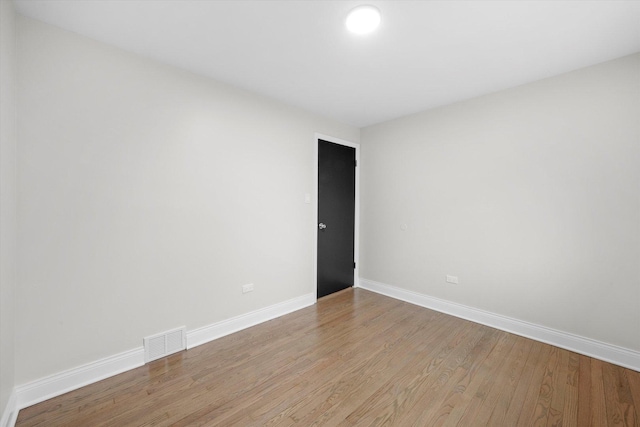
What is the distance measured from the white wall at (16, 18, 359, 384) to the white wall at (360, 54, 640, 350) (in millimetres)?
Result: 1911

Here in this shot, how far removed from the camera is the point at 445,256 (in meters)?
3.20

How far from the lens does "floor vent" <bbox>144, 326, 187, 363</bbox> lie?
84.0 inches

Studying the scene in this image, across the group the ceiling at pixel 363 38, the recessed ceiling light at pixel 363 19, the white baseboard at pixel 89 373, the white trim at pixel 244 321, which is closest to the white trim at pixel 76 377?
the white baseboard at pixel 89 373

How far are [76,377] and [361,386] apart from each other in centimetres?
204

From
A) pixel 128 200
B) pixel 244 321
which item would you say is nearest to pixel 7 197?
pixel 128 200

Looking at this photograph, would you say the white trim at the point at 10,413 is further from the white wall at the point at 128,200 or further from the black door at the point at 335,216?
the black door at the point at 335,216

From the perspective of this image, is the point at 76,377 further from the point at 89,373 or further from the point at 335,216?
the point at 335,216

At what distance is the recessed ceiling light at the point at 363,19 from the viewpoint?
5.35 feet

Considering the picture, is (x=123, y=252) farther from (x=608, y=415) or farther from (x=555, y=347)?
(x=555, y=347)

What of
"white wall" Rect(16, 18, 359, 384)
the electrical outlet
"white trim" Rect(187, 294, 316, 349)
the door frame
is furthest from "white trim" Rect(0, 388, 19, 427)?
the electrical outlet

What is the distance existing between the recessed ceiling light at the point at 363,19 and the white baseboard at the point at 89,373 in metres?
2.78

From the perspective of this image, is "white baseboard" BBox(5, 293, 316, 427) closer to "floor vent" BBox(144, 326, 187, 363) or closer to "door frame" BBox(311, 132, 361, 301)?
"floor vent" BBox(144, 326, 187, 363)

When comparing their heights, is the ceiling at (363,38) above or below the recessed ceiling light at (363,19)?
above

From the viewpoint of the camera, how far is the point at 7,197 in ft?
4.85
